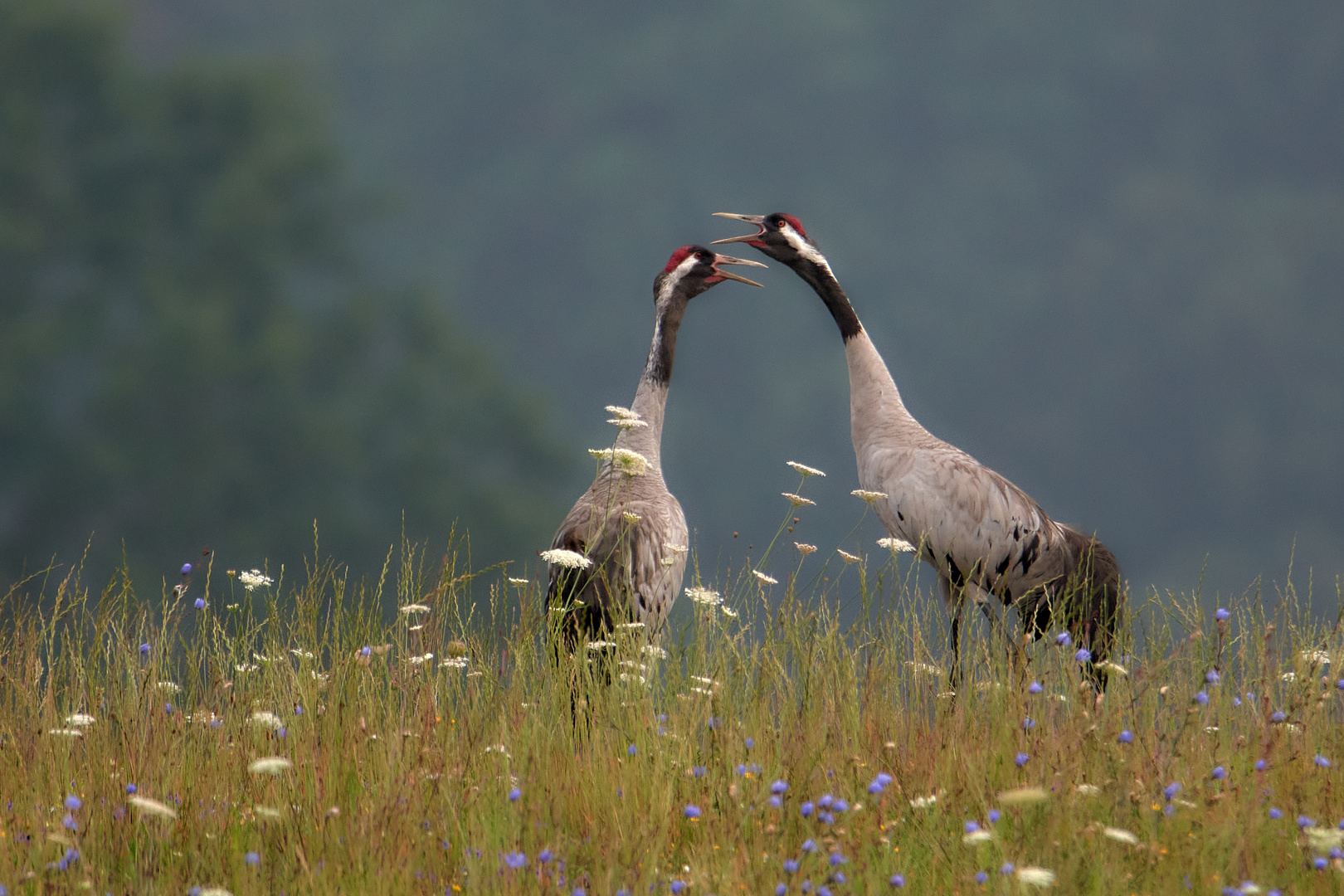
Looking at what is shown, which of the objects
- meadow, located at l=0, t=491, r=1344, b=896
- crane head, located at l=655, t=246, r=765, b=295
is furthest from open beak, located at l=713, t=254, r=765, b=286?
meadow, located at l=0, t=491, r=1344, b=896

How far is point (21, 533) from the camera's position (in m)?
19.5

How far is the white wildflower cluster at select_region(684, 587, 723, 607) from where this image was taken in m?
4.01

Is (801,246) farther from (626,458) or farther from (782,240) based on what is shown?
(626,458)

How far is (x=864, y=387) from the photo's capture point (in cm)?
698

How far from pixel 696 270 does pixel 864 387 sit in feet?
3.79

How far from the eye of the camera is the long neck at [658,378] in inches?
250

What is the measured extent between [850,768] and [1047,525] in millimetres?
3601

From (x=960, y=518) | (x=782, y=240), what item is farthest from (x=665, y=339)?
(x=960, y=518)

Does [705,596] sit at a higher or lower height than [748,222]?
lower

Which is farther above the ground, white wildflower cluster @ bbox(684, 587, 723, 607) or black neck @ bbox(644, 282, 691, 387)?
black neck @ bbox(644, 282, 691, 387)

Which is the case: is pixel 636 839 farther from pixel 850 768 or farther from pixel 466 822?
pixel 850 768

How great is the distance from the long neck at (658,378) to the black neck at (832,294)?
2.59 feet

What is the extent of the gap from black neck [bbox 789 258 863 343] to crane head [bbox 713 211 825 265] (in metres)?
0.05

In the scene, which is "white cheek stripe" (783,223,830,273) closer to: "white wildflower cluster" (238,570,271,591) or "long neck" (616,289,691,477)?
"long neck" (616,289,691,477)
